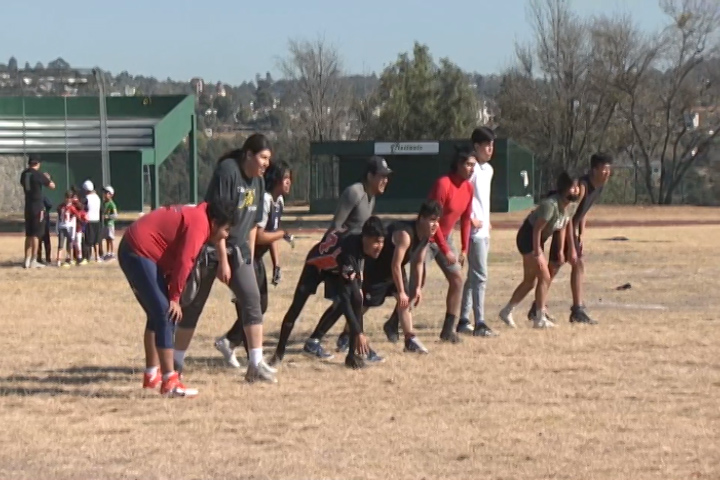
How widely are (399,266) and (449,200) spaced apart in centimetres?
137

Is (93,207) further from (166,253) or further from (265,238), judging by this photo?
(166,253)

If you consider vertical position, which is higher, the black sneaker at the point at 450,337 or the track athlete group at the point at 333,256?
the track athlete group at the point at 333,256

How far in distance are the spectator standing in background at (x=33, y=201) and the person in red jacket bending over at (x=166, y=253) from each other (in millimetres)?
14063

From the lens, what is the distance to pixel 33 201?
2356cm

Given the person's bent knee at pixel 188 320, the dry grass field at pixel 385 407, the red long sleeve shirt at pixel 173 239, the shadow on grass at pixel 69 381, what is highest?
the red long sleeve shirt at pixel 173 239

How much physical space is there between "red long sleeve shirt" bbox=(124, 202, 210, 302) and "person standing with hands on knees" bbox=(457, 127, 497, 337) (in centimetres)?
455

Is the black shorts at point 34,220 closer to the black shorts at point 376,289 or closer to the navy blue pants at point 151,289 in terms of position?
the black shorts at point 376,289

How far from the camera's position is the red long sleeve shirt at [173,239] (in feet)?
30.4

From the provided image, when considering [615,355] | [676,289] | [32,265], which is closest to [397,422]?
[615,355]

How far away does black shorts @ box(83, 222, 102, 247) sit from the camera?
25.9 m

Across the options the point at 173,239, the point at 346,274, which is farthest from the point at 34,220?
the point at 173,239

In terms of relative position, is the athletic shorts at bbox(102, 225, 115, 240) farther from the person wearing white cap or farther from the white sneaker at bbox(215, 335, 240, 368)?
the white sneaker at bbox(215, 335, 240, 368)

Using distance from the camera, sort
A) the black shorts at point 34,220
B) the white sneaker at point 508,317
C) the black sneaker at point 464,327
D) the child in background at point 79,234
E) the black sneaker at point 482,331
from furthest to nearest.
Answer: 1. the child in background at point 79,234
2. the black shorts at point 34,220
3. the white sneaker at point 508,317
4. the black sneaker at point 464,327
5. the black sneaker at point 482,331

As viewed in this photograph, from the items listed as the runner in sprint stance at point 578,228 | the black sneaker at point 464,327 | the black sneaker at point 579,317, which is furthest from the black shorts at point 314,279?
the black sneaker at point 579,317
